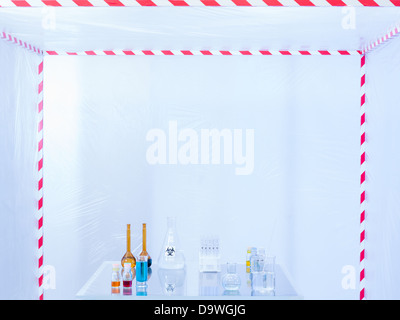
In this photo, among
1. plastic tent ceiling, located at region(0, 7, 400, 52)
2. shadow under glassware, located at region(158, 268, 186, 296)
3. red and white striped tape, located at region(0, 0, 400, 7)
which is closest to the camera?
shadow under glassware, located at region(158, 268, 186, 296)

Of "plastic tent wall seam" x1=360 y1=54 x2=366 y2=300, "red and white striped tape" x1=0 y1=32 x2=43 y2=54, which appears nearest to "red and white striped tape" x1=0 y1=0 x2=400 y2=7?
"red and white striped tape" x1=0 y1=32 x2=43 y2=54

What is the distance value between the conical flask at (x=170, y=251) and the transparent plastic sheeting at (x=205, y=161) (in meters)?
Result: 1.06

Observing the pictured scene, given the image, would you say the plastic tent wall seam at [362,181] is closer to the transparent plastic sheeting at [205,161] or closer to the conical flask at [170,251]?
the transparent plastic sheeting at [205,161]

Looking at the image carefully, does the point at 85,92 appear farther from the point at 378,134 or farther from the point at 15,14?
the point at 378,134

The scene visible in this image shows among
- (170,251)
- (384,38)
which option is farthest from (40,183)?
(384,38)

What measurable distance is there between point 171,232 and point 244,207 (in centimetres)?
120

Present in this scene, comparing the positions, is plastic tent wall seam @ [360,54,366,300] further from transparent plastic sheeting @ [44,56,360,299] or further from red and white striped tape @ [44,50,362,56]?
red and white striped tape @ [44,50,362,56]

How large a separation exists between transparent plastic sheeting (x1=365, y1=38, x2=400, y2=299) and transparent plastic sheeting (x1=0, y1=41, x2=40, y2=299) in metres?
2.42

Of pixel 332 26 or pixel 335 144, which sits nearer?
pixel 332 26

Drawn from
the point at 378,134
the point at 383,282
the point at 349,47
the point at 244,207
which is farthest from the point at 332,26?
the point at 383,282

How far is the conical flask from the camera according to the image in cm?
244

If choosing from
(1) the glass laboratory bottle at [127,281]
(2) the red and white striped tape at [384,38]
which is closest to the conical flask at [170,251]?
(1) the glass laboratory bottle at [127,281]

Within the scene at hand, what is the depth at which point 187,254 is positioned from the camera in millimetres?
3527

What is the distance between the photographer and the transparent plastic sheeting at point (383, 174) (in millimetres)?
3033
